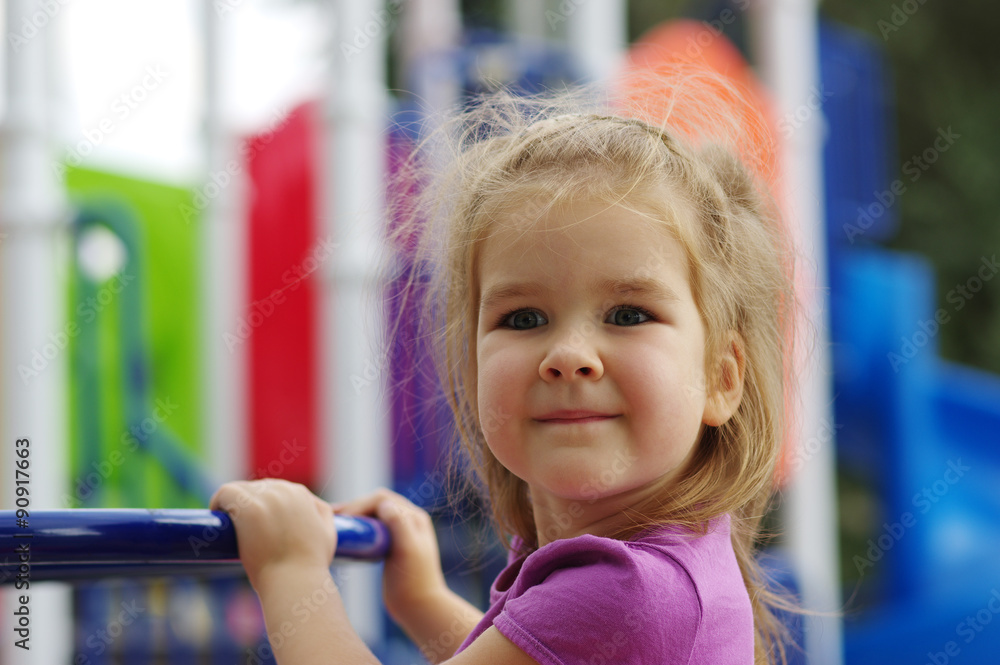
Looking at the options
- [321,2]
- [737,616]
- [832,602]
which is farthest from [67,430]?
[321,2]

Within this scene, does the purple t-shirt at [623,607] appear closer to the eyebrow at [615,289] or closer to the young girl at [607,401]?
the young girl at [607,401]

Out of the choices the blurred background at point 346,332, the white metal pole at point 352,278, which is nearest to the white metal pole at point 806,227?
the blurred background at point 346,332

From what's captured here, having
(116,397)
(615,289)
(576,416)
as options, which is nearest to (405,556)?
(576,416)

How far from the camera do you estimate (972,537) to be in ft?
12.7

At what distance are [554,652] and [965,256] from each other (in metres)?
8.87

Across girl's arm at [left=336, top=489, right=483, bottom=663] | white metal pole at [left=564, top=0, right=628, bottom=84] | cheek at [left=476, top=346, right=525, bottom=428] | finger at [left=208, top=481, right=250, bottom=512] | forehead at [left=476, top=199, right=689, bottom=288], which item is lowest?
girl's arm at [left=336, top=489, right=483, bottom=663]

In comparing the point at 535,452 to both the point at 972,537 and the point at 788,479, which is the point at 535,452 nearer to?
the point at 788,479

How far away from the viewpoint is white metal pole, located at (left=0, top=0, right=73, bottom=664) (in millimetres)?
2166

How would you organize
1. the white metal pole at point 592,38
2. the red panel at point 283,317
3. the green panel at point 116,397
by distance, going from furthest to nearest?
1. the red panel at point 283,317
2. the white metal pole at point 592,38
3. the green panel at point 116,397

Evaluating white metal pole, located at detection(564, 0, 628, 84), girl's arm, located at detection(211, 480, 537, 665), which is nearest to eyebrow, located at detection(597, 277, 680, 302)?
girl's arm, located at detection(211, 480, 537, 665)

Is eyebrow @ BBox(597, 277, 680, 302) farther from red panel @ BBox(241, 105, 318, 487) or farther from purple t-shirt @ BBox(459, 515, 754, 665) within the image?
red panel @ BBox(241, 105, 318, 487)

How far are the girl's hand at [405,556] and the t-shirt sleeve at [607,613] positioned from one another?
351 millimetres

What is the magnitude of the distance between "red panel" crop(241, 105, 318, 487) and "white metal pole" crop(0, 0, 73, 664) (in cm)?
179

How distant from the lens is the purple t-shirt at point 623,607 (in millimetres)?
899
